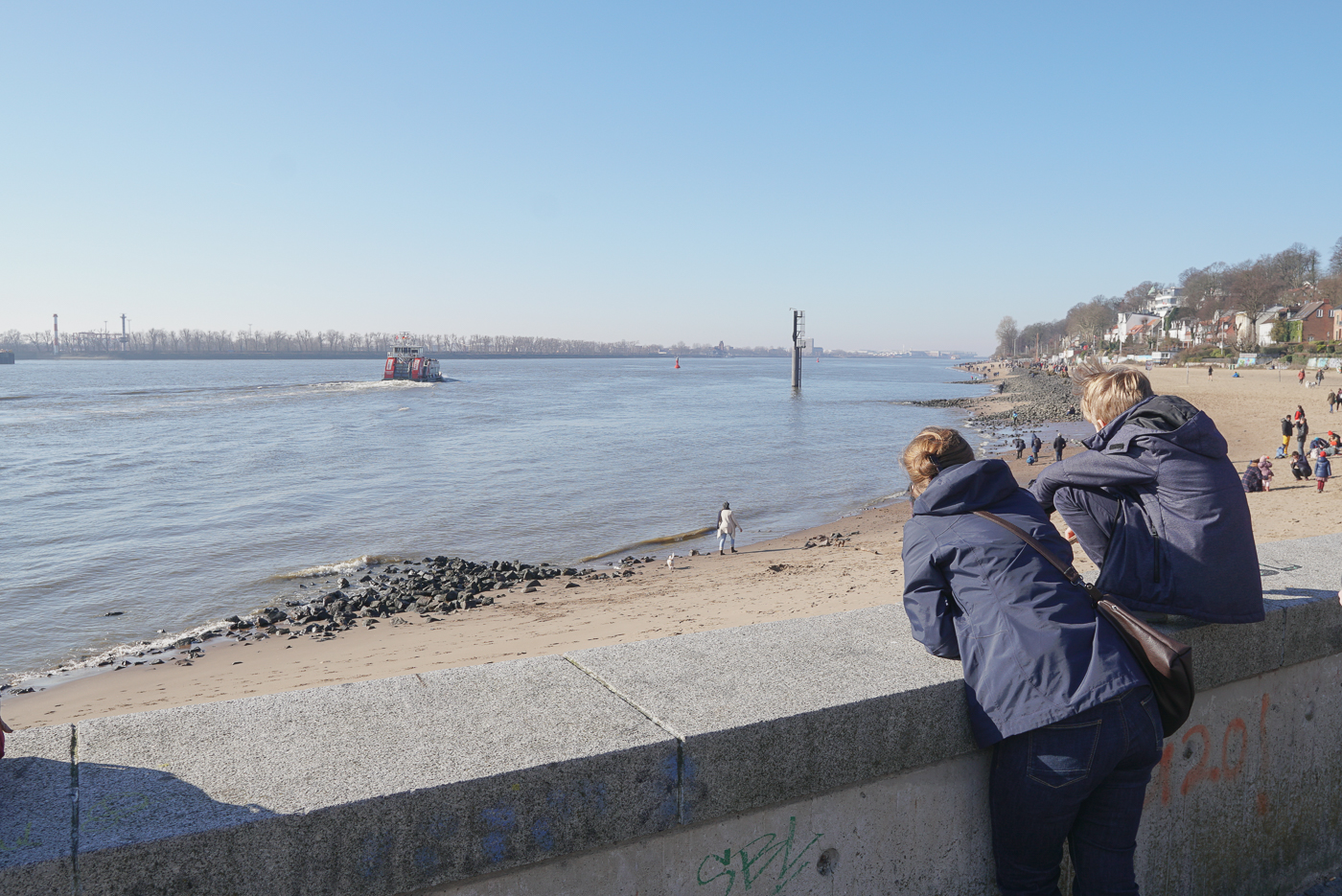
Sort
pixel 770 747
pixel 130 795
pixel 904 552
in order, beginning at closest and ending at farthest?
pixel 130 795 < pixel 770 747 < pixel 904 552

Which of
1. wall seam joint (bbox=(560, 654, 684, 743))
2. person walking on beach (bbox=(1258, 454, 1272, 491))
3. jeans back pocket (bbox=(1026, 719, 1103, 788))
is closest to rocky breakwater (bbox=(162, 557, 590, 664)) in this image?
wall seam joint (bbox=(560, 654, 684, 743))

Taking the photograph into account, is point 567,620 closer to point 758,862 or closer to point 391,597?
point 391,597

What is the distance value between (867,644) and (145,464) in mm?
38152

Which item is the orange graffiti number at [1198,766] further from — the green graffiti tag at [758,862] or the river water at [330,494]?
the river water at [330,494]

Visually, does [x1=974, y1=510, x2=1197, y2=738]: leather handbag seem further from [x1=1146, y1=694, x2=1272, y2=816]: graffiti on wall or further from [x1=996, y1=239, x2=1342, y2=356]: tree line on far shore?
[x1=996, y1=239, x2=1342, y2=356]: tree line on far shore

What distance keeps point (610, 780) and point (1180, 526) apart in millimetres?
1801

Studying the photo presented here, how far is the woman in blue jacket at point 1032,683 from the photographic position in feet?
6.55

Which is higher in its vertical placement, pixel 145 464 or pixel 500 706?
pixel 500 706

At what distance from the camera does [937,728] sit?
2129mm

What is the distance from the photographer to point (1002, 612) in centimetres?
208

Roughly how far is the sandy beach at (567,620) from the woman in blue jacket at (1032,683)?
231 inches

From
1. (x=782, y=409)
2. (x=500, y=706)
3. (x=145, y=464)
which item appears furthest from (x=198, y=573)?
(x=782, y=409)

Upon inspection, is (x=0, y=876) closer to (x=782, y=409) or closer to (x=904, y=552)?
(x=904, y=552)

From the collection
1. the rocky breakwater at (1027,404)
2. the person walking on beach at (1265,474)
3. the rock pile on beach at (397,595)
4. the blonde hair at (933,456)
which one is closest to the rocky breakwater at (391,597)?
the rock pile on beach at (397,595)
